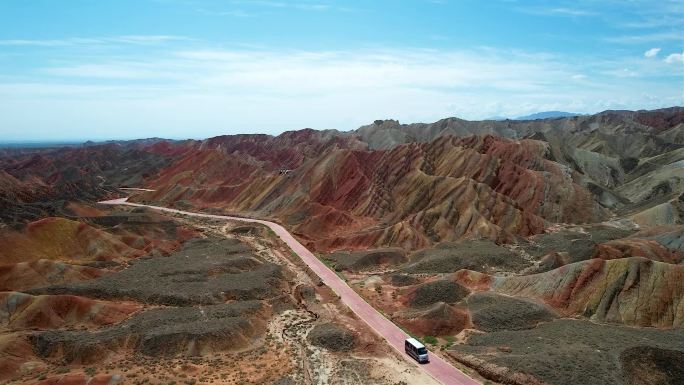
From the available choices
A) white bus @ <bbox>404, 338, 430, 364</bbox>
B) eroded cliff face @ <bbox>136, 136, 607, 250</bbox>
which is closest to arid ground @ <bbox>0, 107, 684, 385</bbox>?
eroded cliff face @ <bbox>136, 136, 607, 250</bbox>

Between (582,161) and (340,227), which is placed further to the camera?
(582,161)

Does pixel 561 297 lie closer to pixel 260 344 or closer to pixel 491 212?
pixel 260 344

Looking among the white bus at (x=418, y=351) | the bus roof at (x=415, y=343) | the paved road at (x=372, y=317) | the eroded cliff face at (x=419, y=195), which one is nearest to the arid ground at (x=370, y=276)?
the eroded cliff face at (x=419, y=195)

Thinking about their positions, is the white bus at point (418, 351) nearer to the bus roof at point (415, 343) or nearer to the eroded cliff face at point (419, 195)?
the bus roof at point (415, 343)

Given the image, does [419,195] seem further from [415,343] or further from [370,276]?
[415,343]

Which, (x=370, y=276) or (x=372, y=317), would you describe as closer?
(x=372, y=317)

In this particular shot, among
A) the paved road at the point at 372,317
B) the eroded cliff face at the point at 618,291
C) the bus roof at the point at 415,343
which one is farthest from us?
the eroded cliff face at the point at 618,291

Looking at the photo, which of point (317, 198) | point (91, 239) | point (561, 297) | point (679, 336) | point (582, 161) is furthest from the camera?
point (582, 161)

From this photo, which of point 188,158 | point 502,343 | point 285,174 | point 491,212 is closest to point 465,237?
point 491,212

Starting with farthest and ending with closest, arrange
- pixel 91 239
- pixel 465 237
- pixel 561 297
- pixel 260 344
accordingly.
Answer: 1. pixel 465 237
2. pixel 91 239
3. pixel 561 297
4. pixel 260 344

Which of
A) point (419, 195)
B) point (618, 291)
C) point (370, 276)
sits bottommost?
point (370, 276)

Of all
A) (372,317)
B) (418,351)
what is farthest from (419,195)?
(418,351)
